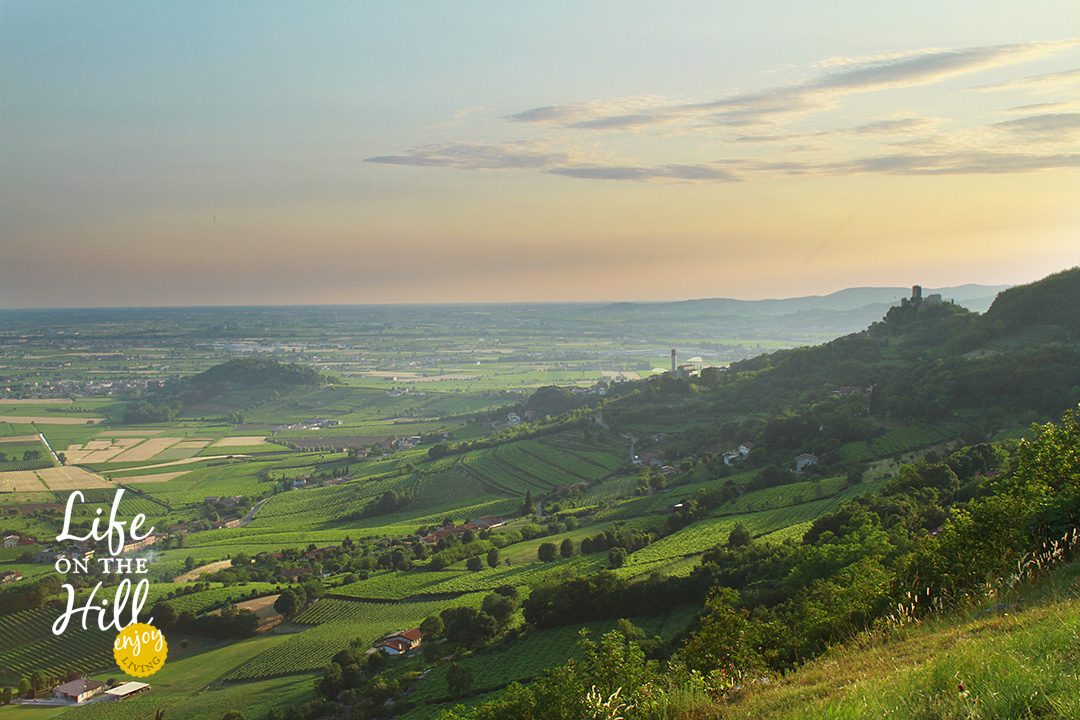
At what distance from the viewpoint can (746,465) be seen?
4556cm

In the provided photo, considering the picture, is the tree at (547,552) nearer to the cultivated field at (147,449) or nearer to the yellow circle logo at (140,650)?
the yellow circle logo at (140,650)

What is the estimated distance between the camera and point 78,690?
96.5ft

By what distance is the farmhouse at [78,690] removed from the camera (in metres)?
29.1

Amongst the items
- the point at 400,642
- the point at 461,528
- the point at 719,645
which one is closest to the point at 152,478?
the point at 461,528

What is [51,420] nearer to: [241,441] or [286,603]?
[241,441]

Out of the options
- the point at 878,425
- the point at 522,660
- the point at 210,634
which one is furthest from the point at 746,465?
the point at 210,634

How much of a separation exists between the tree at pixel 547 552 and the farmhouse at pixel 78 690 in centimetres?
2217

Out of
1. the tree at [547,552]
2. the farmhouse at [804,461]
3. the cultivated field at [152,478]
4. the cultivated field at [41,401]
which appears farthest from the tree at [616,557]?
the cultivated field at [41,401]

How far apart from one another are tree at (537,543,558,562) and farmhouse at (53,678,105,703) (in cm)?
2217

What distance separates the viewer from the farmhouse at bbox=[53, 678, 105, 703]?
29094mm

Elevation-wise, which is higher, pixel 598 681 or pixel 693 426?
pixel 598 681

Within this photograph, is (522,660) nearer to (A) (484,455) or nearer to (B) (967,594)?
(B) (967,594)

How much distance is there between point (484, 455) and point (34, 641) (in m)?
41.0

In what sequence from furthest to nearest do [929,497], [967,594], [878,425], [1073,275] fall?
1. [1073,275]
2. [878,425]
3. [929,497]
4. [967,594]
